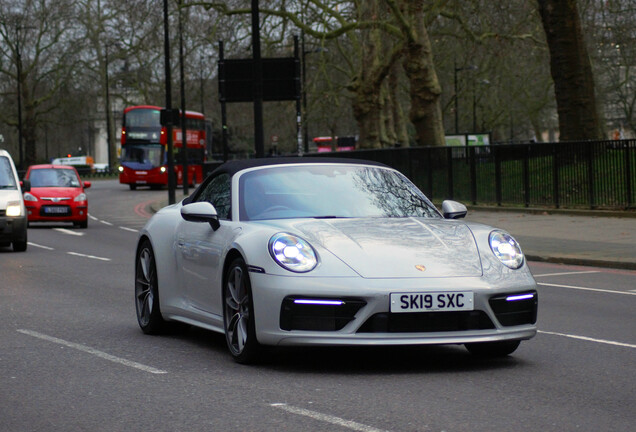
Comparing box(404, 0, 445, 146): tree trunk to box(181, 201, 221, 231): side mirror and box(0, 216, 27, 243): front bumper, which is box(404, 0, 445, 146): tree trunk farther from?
box(181, 201, 221, 231): side mirror

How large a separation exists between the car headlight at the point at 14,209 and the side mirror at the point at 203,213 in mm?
13385

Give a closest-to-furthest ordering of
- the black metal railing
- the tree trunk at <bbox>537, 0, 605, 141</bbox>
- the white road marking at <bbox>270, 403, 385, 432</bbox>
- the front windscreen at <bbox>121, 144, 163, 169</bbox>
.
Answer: the white road marking at <bbox>270, 403, 385, 432</bbox> < the black metal railing < the tree trunk at <bbox>537, 0, 605, 141</bbox> < the front windscreen at <bbox>121, 144, 163, 169</bbox>

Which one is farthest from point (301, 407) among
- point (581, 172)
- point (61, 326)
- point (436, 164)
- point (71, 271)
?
point (436, 164)

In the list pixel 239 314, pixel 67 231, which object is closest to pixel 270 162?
pixel 239 314

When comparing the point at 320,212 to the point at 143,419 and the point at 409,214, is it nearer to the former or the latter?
the point at 409,214

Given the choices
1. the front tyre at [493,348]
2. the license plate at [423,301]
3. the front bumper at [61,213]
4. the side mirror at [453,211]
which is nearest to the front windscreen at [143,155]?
the front bumper at [61,213]

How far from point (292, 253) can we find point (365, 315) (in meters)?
0.63

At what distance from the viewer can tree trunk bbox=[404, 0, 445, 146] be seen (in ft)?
133

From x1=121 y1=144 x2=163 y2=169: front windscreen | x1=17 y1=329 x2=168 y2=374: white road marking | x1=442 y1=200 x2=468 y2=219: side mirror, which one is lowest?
x1=17 y1=329 x2=168 y2=374: white road marking

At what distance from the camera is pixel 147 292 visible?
32.8 feet

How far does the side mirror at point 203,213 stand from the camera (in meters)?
8.48

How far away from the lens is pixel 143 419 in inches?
242

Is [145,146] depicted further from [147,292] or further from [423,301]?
[423,301]

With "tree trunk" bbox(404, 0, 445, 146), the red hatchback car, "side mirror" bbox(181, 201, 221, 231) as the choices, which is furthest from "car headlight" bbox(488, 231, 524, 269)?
"tree trunk" bbox(404, 0, 445, 146)
